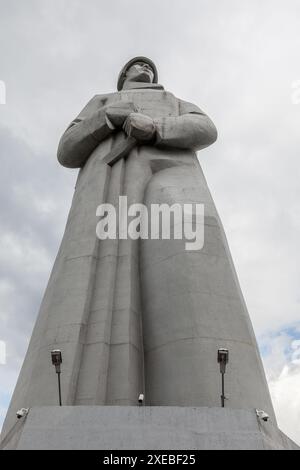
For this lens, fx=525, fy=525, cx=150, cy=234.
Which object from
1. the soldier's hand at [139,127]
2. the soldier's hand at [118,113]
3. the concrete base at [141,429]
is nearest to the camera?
the concrete base at [141,429]

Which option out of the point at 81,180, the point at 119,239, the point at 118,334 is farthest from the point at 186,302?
the point at 81,180

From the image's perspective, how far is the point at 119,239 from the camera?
Answer: 749 cm

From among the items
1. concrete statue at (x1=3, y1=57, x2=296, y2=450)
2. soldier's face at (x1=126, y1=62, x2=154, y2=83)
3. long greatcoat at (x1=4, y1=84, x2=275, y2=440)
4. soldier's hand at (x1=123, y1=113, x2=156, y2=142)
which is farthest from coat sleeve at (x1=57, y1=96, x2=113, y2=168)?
soldier's face at (x1=126, y1=62, x2=154, y2=83)

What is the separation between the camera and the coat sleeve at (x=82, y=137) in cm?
904

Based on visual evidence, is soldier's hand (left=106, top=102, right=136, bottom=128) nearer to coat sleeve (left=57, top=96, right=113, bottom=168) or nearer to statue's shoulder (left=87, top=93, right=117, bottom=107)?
coat sleeve (left=57, top=96, right=113, bottom=168)

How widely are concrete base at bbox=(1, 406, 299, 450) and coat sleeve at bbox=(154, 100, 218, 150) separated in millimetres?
5334

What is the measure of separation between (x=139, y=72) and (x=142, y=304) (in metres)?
6.64

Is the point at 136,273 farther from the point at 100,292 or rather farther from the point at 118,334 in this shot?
the point at 118,334

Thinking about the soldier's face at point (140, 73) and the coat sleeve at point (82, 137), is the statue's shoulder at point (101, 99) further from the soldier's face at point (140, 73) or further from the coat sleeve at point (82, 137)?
the soldier's face at point (140, 73)

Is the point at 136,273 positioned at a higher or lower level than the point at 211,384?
higher

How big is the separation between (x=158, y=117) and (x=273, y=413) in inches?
217

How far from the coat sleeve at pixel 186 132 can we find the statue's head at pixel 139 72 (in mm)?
2733

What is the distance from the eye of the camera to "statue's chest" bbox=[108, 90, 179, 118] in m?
9.74

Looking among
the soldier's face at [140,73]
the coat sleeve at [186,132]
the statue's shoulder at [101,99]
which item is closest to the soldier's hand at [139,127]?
the coat sleeve at [186,132]
